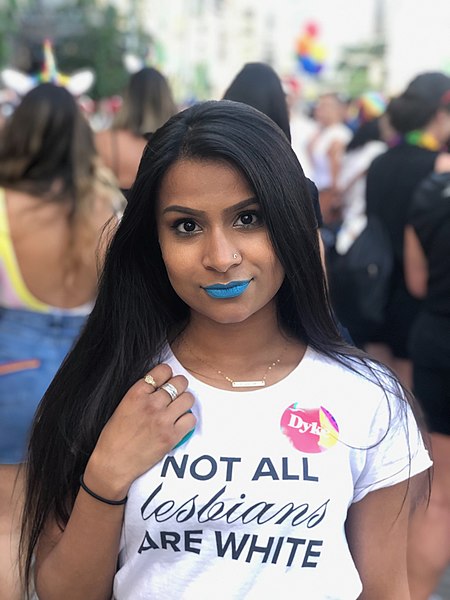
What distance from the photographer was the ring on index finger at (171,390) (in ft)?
5.06

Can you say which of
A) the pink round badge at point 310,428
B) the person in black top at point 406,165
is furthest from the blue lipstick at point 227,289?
the person in black top at point 406,165

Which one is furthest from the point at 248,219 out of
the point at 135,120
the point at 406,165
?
the point at 135,120

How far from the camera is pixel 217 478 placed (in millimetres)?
1493

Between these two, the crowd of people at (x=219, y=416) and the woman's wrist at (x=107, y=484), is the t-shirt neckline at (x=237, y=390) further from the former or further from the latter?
the woman's wrist at (x=107, y=484)

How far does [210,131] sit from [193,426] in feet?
1.59

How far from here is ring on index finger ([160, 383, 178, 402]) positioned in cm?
154

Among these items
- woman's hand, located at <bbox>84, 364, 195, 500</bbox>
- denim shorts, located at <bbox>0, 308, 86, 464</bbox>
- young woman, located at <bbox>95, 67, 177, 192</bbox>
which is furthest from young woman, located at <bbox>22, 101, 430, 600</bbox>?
young woman, located at <bbox>95, 67, 177, 192</bbox>

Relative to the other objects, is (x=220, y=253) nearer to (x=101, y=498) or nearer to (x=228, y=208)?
(x=228, y=208)

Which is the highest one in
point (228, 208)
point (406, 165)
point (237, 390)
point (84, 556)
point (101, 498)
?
point (228, 208)

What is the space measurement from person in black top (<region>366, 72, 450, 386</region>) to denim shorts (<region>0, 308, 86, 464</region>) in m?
1.81

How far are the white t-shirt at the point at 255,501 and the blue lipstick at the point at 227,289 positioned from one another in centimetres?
19

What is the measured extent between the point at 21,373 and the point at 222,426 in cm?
149

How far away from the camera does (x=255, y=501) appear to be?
4.87 feet

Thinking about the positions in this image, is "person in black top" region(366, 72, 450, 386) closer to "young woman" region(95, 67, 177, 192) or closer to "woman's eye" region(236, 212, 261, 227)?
"young woman" region(95, 67, 177, 192)
